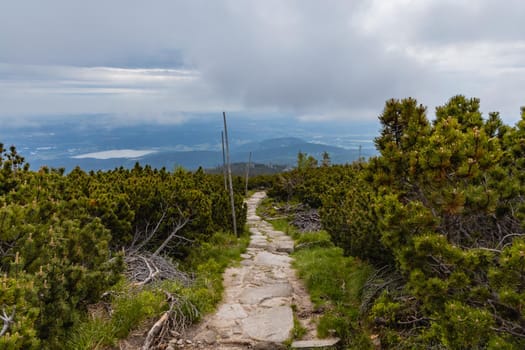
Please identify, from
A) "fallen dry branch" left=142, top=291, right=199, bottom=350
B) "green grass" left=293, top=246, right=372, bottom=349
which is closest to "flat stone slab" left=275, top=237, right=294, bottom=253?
"green grass" left=293, top=246, right=372, bottom=349

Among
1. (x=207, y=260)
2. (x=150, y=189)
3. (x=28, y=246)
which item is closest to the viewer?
(x=28, y=246)

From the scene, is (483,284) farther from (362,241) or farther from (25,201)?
(25,201)

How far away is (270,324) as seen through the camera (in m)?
5.65

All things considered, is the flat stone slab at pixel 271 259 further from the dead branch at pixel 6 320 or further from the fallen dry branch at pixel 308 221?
the dead branch at pixel 6 320

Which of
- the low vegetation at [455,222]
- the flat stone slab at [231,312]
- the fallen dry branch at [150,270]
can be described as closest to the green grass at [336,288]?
the low vegetation at [455,222]

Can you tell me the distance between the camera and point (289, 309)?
6.16 metres

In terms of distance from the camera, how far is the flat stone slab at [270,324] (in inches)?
208

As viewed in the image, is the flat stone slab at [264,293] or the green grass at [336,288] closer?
the green grass at [336,288]

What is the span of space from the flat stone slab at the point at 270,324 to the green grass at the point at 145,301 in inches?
29.6

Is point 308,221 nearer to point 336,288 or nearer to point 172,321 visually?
point 336,288

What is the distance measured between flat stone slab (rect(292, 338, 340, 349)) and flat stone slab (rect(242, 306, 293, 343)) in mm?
218

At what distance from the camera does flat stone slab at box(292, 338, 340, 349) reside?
16.2ft

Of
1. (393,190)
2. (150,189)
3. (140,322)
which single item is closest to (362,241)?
(393,190)

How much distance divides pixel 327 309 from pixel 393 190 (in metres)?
2.96
